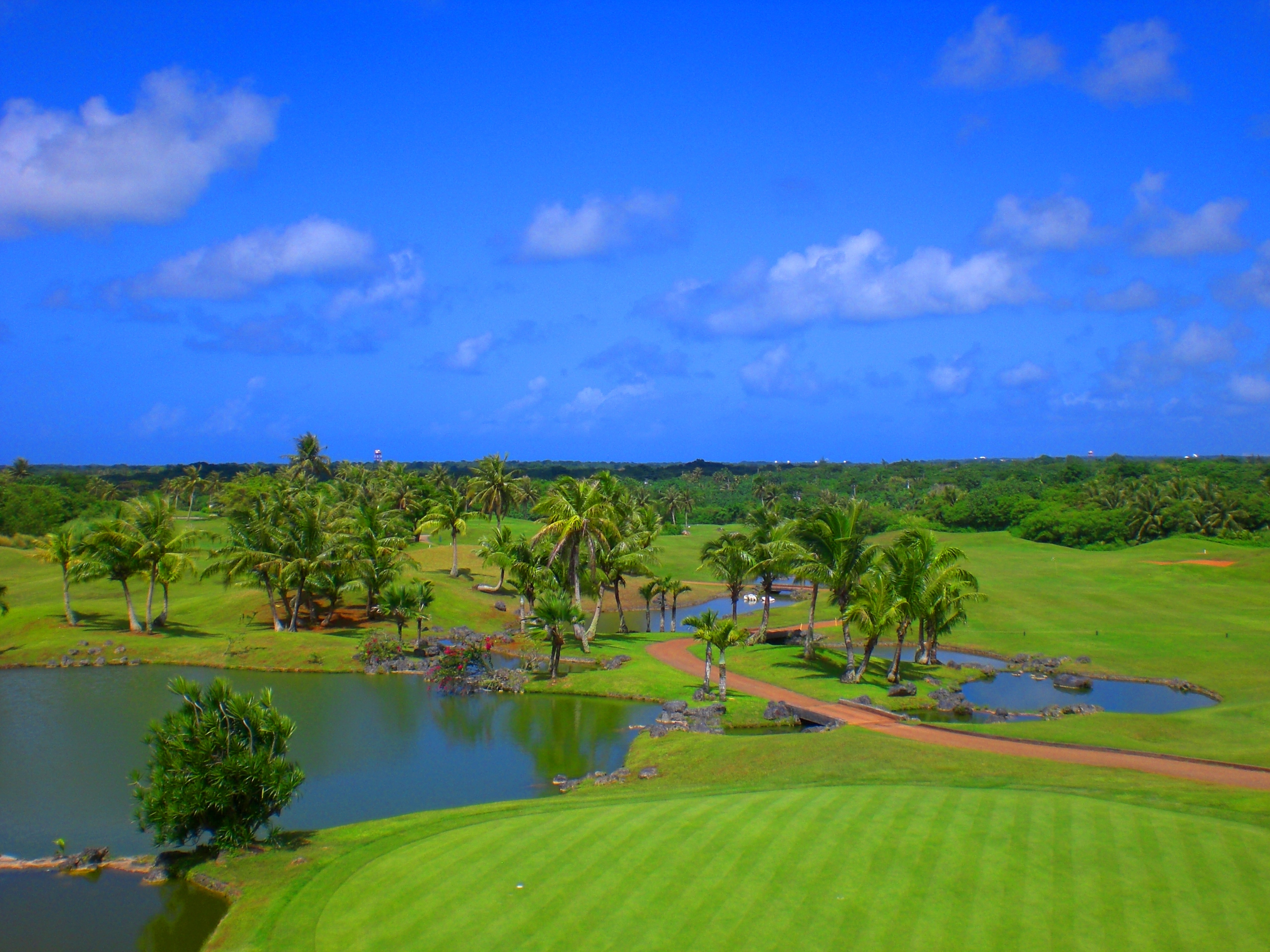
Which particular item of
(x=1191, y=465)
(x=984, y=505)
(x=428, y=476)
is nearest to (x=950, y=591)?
(x=428, y=476)

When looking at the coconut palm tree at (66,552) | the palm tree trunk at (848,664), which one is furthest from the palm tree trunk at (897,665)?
the coconut palm tree at (66,552)

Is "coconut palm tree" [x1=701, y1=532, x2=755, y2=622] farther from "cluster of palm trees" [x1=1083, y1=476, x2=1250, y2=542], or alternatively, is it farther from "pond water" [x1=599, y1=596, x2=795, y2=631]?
"cluster of palm trees" [x1=1083, y1=476, x2=1250, y2=542]

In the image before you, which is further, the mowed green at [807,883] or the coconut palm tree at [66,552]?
the coconut palm tree at [66,552]

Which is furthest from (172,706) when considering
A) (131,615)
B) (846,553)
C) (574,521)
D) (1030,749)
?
(1030,749)

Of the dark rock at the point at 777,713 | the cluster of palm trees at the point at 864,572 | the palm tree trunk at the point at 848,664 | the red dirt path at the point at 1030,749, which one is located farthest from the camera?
the palm tree trunk at the point at 848,664

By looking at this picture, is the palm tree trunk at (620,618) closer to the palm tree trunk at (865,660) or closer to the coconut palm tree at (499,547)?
the coconut palm tree at (499,547)

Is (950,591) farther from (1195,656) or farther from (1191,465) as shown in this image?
(1191,465)

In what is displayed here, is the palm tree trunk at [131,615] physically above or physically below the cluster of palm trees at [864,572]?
below
